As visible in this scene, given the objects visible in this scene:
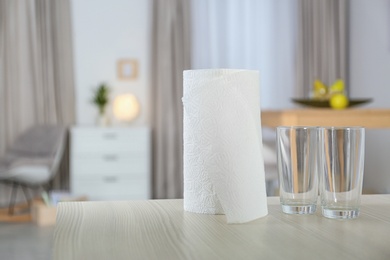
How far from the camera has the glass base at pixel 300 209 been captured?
1.32 m

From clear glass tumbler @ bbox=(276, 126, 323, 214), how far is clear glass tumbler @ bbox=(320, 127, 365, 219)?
0.02 m

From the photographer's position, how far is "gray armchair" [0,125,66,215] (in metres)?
6.46

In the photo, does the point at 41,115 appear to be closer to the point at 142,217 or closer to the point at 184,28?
the point at 184,28

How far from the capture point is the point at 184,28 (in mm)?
7355

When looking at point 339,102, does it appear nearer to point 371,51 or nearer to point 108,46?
point 371,51

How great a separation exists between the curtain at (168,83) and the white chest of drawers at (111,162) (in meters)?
0.39

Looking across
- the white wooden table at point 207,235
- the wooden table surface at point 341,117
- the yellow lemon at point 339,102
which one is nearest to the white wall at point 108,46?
the yellow lemon at point 339,102

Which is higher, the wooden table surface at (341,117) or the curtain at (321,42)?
the curtain at (321,42)

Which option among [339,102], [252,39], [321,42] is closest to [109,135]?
[252,39]

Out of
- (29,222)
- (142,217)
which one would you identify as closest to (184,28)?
(29,222)

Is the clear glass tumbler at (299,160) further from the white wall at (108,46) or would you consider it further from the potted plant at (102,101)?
the white wall at (108,46)

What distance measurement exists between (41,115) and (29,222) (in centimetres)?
142

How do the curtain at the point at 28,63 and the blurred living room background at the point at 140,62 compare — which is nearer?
the blurred living room background at the point at 140,62

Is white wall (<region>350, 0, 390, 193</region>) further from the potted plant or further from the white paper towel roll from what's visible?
the white paper towel roll
